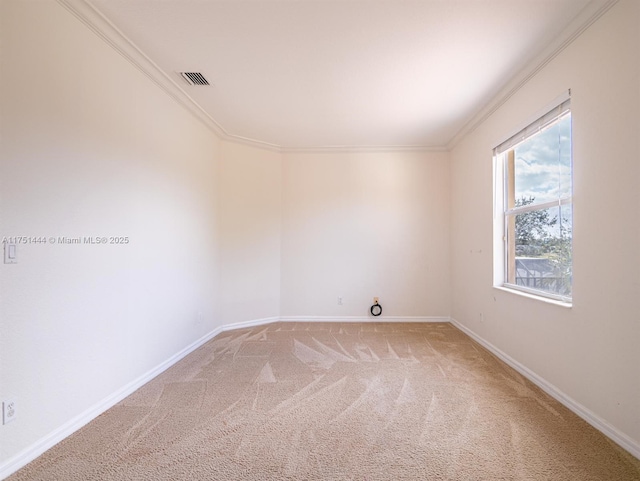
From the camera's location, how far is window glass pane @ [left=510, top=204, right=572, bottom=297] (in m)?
2.37

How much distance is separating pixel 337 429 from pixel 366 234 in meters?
3.27

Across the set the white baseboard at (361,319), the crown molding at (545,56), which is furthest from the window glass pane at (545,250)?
the white baseboard at (361,319)

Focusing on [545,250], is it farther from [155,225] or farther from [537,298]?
[155,225]

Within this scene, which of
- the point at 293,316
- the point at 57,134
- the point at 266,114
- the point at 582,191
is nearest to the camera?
the point at 57,134

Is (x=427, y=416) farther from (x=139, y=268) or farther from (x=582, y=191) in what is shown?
(x=139, y=268)

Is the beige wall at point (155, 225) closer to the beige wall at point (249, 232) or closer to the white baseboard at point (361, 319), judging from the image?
the beige wall at point (249, 232)

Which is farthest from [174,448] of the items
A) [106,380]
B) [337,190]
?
[337,190]

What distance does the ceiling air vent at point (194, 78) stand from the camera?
280 centimetres

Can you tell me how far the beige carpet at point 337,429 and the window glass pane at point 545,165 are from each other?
1.69 metres

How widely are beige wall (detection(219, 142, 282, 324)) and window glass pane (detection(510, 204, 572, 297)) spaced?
3.31 meters

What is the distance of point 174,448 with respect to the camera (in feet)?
5.87

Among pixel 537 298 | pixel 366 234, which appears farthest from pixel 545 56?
pixel 366 234

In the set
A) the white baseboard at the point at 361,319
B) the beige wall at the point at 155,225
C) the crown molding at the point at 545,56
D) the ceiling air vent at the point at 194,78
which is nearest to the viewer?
the beige wall at the point at 155,225

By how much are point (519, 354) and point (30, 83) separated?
4.26 m
